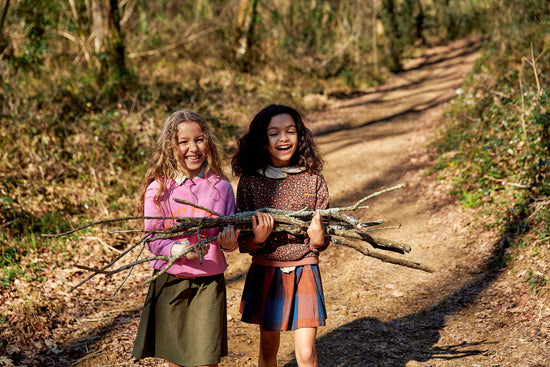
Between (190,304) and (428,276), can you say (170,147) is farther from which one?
(428,276)

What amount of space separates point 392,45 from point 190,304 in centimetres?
1835

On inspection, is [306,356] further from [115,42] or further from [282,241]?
[115,42]

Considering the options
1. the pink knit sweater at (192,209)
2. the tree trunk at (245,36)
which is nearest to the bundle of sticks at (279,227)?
the pink knit sweater at (192,209)

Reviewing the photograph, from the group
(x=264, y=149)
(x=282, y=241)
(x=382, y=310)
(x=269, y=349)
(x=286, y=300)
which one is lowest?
(x=382, y=310)

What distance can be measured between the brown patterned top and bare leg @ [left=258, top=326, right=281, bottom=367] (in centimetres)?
44

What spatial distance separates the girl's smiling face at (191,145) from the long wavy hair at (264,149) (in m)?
0.28

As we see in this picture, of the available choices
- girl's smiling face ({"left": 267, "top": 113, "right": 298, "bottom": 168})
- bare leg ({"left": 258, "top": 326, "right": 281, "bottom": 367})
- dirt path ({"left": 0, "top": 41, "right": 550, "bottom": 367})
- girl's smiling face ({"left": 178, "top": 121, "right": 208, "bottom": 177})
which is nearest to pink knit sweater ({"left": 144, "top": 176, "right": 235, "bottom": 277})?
girl's smiling face ({"left": 178, "top": 121, "right": 208, "bottom": 177})

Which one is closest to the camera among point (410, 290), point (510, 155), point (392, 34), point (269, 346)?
point (269, 346)

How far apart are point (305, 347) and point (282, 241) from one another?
24.7 inches

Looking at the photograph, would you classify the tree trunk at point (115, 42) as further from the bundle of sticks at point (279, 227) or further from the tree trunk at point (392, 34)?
the tree trunk at point (392, 34)

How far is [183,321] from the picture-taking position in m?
2.77

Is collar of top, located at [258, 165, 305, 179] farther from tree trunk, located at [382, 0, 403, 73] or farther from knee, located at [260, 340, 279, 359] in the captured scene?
tree trunk, located at [382, 0, 403, 73]

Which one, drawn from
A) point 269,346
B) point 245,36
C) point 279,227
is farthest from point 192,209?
point 245,36

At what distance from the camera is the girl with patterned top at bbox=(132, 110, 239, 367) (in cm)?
273
